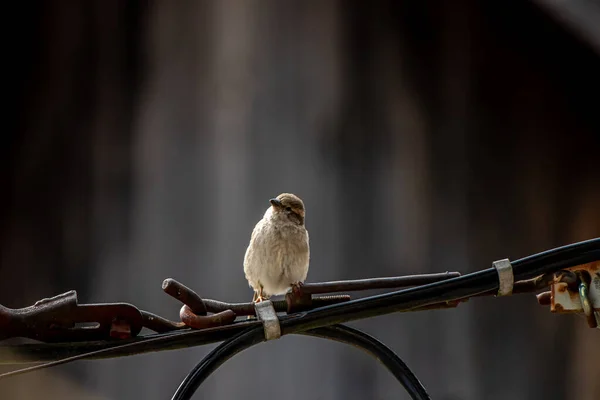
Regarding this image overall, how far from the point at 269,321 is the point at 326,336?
15cm

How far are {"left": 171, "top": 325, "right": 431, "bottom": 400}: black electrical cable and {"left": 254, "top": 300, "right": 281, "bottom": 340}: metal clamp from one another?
A: 0.02 m

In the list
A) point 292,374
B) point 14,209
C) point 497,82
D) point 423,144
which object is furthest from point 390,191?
point 14,209

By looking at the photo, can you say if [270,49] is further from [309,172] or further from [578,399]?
[578,399]

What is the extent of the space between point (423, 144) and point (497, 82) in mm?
858

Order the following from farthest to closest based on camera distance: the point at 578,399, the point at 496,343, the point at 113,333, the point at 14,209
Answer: the point at 14,209
the point at 496,343
the point at 578,399
the point at 113,333

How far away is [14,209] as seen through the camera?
6.73 m

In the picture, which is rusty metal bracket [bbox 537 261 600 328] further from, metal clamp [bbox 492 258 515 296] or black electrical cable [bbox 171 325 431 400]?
black electrical cable [bbox 171 325 431 400]

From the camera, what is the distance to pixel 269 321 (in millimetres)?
1552

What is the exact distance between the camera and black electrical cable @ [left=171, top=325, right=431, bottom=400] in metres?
1.49

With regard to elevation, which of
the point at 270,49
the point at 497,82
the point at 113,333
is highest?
the point at 270,49

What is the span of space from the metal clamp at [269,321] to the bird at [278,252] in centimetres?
191

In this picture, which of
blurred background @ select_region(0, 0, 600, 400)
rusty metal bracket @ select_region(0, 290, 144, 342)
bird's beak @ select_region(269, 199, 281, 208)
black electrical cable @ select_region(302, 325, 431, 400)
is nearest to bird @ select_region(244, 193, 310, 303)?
bird's beak @ select_region(269, 199, 281, 208)

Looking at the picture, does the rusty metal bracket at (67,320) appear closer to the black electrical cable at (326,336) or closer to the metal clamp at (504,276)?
the black electrical cable at (326,336)

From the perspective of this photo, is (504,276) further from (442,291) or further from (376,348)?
(376,348)
